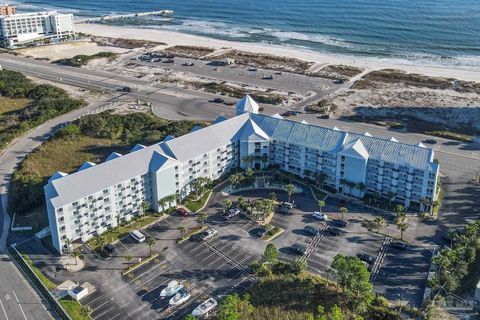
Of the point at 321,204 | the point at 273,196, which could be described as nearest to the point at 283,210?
the point at 273,196

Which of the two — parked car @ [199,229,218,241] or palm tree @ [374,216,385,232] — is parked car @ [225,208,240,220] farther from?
palm tree @ [374,216,385,232]

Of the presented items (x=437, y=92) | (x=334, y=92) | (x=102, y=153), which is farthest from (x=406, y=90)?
(x=102, y=153)

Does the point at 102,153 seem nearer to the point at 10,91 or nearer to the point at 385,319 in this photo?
the point at 10,91

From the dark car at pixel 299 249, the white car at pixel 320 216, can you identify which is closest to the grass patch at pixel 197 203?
the dark car at pixel 299 249

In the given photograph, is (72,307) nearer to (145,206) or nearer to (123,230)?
(123,230)

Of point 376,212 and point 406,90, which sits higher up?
point 406,90

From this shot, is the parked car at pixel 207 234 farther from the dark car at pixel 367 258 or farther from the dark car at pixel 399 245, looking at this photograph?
the dark car at pixel 399 245

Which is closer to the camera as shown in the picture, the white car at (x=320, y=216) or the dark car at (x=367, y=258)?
the dark car at (x=367, y=258)
